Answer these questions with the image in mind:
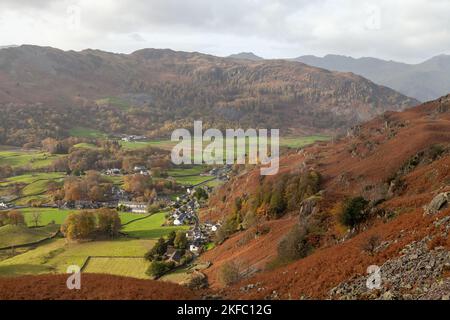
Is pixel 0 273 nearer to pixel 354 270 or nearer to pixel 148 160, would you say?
pixel 354 270

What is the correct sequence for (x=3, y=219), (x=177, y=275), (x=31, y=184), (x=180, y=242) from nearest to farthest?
(x=177, y=275), (x=180, y=242), (x=3, y=219), (x=31, y=184)

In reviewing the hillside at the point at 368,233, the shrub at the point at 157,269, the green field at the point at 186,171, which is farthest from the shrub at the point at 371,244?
the green field at the point at 186,171

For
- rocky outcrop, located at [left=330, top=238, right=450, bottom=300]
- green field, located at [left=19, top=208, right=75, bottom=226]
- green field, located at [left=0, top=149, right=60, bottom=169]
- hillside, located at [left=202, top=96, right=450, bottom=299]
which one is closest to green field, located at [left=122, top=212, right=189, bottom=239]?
hillside, located at [left=202, top=96, right=450, bottom=299]

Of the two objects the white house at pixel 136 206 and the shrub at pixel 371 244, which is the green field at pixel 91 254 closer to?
the white house at pixel 136 206

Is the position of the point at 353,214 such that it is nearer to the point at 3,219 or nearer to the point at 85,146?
the point at 3,219

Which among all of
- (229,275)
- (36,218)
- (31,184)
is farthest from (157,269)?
(31,184)

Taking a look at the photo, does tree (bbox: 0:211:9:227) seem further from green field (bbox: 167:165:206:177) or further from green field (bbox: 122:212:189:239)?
green field (bbox: 167:165:206:177)
